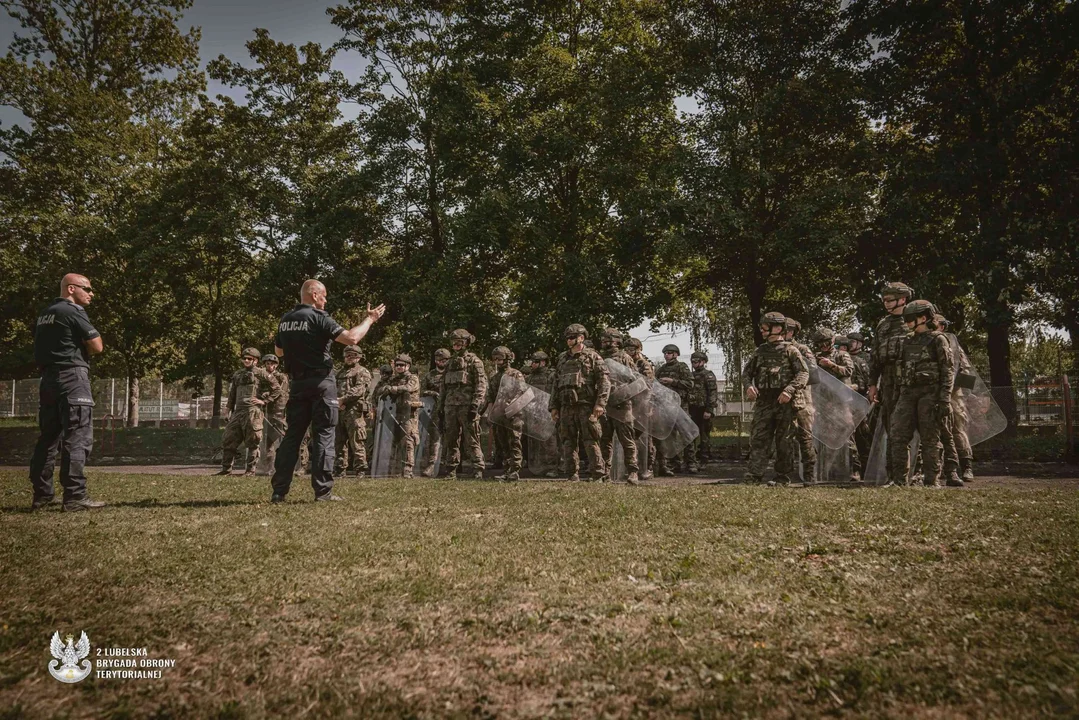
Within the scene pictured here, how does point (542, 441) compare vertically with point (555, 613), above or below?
above

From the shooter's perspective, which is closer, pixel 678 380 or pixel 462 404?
pixel 462 404

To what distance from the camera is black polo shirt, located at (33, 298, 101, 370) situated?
748cm

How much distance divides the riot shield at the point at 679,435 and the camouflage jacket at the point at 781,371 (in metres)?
1.73

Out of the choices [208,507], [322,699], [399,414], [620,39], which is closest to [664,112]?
[620,39]

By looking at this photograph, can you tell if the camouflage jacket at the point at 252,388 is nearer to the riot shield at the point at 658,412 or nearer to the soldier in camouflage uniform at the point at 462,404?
the soldier in camouflage uniform at the point at 462,404

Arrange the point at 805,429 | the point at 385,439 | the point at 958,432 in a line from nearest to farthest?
the point at 805,429 < the point at 958,432 < the point at 385,439

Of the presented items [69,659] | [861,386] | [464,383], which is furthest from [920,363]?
[69,659]

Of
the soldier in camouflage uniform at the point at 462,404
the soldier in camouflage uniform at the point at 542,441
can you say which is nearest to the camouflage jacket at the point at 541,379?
the soldier in camouflage uniform at the point at 542,441

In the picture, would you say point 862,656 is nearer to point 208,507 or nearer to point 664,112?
point 208,507

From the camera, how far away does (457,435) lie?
43.6 feet

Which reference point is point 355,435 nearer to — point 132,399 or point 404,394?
point 404,394

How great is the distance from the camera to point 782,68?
22.0 meters

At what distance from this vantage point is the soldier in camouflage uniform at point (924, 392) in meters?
9.73

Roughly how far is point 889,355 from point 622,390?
3.93m
